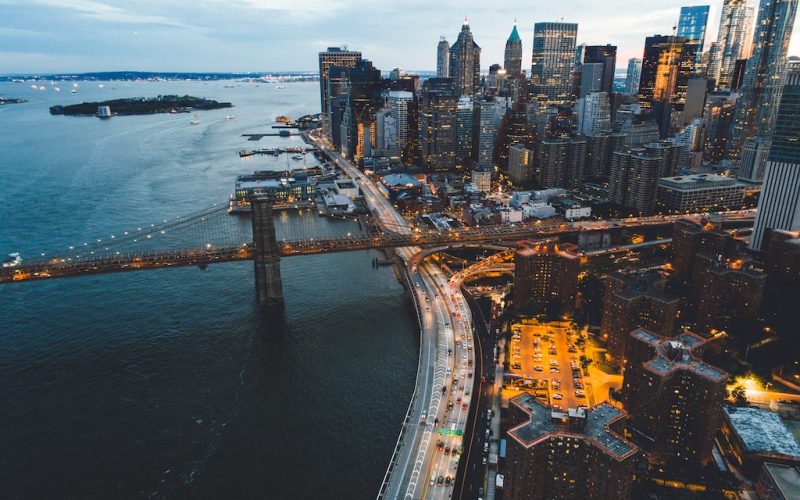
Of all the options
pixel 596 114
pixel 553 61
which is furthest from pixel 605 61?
pixel 596 114

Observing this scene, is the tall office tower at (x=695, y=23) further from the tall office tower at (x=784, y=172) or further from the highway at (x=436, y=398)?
the highway at (x=436, y=398)

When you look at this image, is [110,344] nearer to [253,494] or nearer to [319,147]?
[253,494]

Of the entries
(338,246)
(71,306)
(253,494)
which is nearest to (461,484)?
(253,494)

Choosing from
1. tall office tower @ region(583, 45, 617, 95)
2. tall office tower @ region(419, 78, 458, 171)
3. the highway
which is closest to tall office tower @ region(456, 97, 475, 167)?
tall office tower @ region(419, 78, 458, 171)

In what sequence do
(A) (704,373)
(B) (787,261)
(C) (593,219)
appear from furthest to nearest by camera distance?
(C) (593,219), (B) (787,261), (A) (704,373)

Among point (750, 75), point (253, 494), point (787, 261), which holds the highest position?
point (750, 75)

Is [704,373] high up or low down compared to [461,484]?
up
